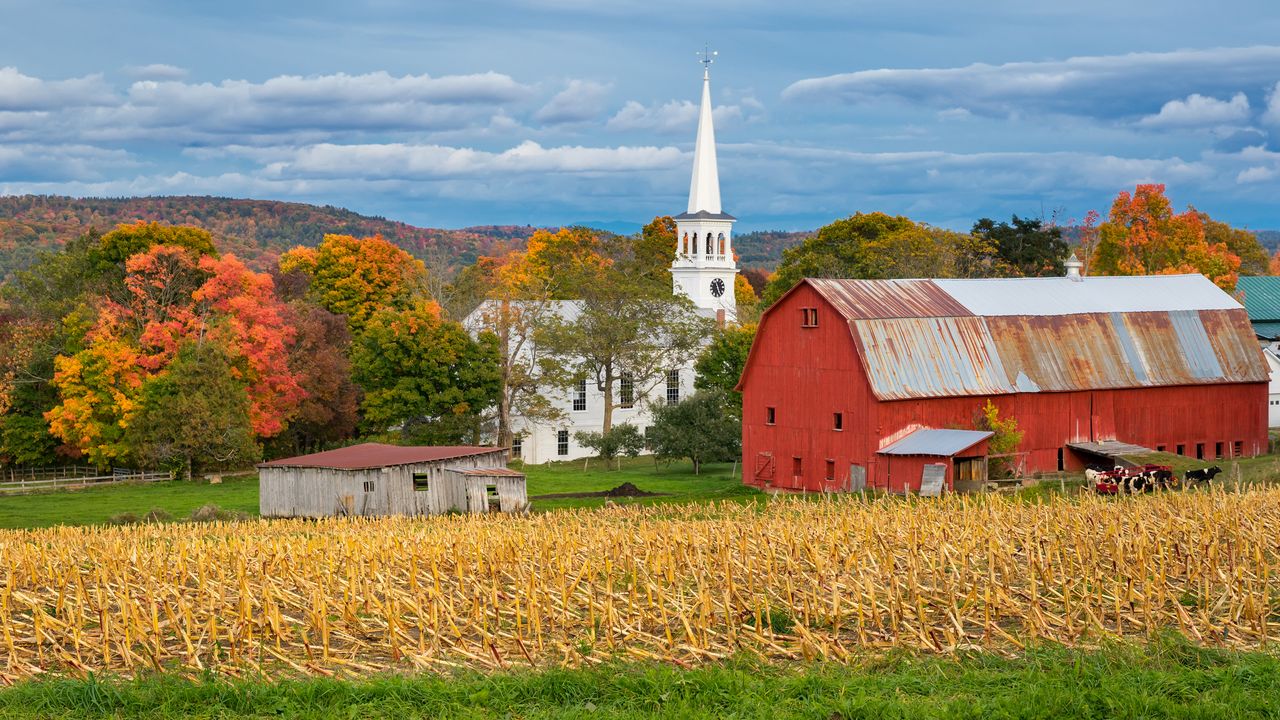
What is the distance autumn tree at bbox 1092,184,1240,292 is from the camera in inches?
2970

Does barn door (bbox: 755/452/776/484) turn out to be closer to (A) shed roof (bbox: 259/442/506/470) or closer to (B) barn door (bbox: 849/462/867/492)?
(B) barn door (bbox: 849/462/867/492)

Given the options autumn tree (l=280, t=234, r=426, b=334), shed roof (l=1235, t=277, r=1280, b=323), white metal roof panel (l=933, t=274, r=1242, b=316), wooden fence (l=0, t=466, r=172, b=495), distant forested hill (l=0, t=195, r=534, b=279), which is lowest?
wooden fence (l=0, t=466, r=172, b=495)

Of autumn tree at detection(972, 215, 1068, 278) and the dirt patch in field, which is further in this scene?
autumn tree at detection(972, 215, 1068, 278)

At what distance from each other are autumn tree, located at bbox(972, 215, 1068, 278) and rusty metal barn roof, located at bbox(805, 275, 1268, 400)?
1240 inches

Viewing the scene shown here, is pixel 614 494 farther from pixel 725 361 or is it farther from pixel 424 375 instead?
pixel 725 361

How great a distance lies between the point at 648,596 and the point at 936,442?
2629cm

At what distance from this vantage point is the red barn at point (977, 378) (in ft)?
140

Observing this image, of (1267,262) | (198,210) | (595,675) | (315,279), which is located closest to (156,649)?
(595,675)

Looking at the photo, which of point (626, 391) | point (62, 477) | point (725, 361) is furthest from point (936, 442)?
point (62, 477)

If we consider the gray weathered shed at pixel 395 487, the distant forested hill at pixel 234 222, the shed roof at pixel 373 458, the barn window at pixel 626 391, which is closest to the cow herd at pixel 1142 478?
the gray weathered shed at pixel 395 487

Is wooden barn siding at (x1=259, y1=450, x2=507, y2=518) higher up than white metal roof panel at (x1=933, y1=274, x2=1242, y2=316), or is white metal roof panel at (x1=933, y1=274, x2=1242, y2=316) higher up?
white metal roof panel at (x1=933, y1=274, x2=1242, y2=316)

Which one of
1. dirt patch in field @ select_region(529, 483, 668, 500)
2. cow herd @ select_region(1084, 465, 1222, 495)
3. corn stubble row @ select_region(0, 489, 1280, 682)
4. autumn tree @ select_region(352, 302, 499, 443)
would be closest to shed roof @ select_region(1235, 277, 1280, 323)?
autumn tree @ select_region(352, 302, 499, 443)

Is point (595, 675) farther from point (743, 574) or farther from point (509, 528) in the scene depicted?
point (509, 528)

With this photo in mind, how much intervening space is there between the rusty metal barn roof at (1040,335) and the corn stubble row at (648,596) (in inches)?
784
